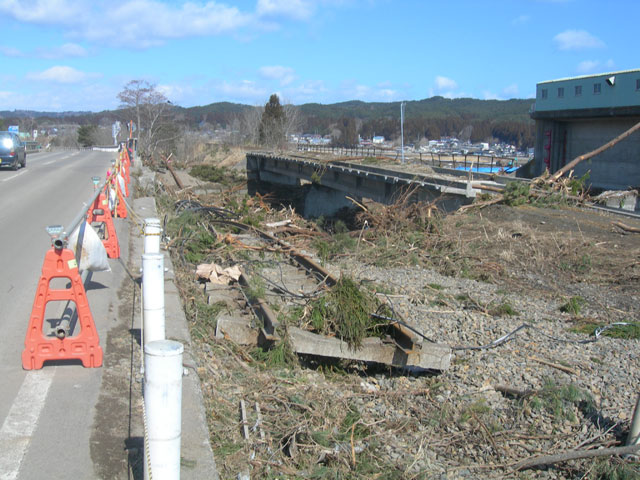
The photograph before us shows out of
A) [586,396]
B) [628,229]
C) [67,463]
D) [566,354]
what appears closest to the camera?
[67,463]

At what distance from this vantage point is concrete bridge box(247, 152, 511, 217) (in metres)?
20.3

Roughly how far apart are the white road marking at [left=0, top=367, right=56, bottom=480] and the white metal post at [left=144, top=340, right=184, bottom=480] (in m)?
1.36

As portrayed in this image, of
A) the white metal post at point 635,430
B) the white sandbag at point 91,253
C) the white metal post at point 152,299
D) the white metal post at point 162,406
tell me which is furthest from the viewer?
the white sandbag at point 91,253

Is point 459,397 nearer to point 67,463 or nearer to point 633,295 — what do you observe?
point 67,463

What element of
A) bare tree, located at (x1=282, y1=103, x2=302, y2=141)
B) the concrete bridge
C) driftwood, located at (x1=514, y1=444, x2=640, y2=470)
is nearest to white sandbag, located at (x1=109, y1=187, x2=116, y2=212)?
the concrete bridge

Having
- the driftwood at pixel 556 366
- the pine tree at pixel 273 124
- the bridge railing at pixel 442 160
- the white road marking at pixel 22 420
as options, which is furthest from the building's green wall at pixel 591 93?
the pine tree at pixel 273 124

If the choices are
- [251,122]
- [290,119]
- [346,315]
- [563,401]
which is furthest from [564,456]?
[251,122]

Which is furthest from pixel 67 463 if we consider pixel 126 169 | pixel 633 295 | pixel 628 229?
pixel 126 169

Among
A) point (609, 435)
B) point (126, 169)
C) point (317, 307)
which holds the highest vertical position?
point (126, 169)

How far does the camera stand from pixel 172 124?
62062mm

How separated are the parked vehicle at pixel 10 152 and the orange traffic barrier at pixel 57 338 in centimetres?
2358

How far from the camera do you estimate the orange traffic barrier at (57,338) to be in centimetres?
530

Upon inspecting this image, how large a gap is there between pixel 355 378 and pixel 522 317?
376 cm

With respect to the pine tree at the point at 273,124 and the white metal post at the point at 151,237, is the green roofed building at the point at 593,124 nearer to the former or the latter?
the white metal post at the point at 151,237
